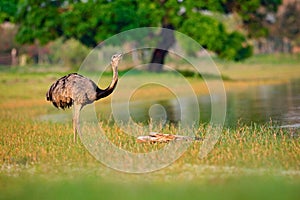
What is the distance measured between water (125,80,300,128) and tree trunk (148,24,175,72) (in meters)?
9.52

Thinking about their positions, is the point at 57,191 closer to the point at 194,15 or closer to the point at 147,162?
the point at 147,162

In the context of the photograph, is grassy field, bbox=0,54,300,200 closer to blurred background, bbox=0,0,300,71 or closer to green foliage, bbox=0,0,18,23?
blurred background, bbox=0,0,300,71

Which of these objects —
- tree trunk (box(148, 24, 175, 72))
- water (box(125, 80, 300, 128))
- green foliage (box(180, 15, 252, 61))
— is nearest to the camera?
water (box(125, 80, 300, 128))

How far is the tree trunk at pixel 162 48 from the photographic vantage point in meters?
36.8

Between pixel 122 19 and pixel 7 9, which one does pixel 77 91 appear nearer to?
pixel 122 19

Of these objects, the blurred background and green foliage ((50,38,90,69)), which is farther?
green foliage ((50,38,90,69))

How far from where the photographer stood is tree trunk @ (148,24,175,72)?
121 ft

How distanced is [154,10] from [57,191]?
945 inches

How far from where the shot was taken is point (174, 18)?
3269 centimetres

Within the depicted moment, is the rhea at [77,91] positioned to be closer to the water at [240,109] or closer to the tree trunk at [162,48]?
the water at [240,109]

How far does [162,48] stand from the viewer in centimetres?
3772

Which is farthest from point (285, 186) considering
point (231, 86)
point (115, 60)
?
point (231, 86)

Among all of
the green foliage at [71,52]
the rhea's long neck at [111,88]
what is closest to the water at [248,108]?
the rhea's long neck at [111,88]

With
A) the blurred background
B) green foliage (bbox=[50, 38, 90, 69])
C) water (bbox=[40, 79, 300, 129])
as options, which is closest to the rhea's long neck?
water (bbox=[40, 79, 300, 129])
